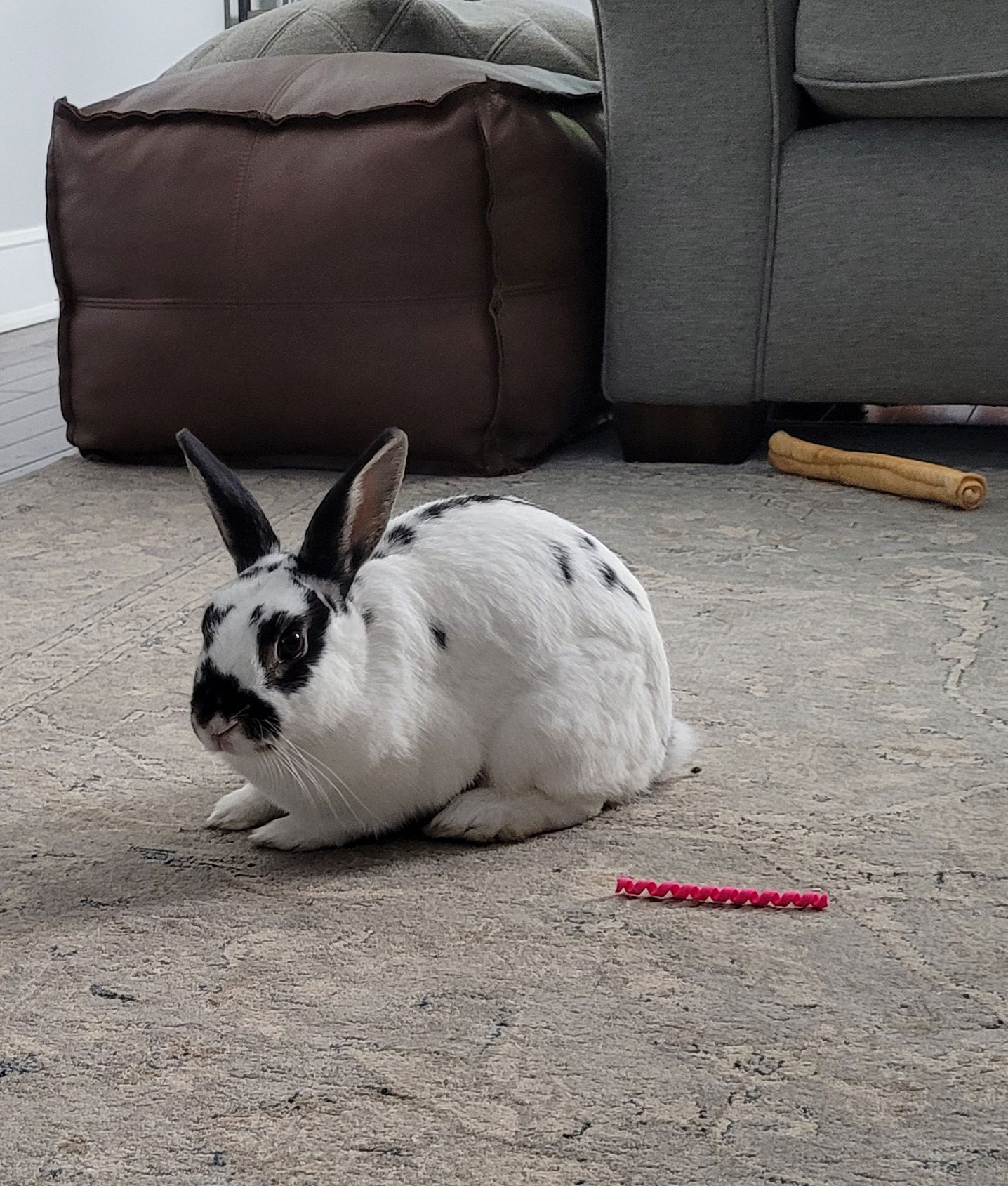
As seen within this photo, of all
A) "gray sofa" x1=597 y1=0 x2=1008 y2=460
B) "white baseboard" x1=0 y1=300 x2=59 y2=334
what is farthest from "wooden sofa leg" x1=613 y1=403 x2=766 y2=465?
"white baseboard" x1=0 y1=300 x2=59 y2=334

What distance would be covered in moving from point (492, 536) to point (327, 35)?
1798mm

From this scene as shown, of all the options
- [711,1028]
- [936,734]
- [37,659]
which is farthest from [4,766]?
[936,734]

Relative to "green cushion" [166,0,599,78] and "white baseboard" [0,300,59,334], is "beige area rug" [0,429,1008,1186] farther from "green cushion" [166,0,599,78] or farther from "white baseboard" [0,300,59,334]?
"white baseboard" [0,300,59,334]

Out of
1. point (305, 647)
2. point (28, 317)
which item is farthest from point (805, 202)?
point (28, 317)

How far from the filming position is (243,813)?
119 cm

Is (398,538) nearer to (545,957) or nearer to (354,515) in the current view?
(354,515)

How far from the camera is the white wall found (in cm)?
402

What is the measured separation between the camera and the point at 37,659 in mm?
1561

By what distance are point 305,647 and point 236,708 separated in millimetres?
64

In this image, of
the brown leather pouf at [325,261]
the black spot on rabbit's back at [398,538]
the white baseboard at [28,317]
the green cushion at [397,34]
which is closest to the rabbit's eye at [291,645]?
the black spot on rabbit's back at [398,538]

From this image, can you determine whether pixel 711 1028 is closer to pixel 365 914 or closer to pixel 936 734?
pixel 365 914

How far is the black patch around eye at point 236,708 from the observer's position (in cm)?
100

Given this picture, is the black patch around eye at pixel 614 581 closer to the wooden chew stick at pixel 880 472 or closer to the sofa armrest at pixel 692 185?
the wooden chew stick at pixel 880 472

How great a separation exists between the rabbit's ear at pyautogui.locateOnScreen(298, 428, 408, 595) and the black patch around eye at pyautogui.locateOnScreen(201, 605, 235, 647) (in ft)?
0.23
